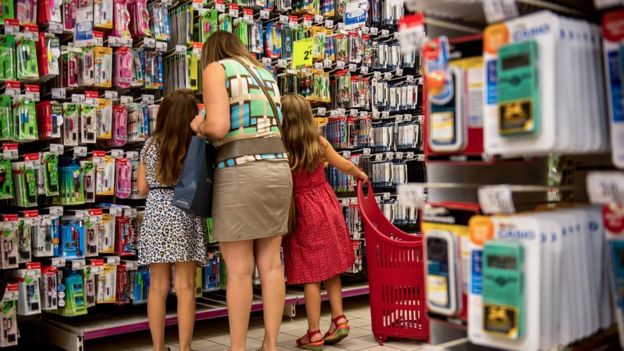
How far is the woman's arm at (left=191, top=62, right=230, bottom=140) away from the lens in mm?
3113

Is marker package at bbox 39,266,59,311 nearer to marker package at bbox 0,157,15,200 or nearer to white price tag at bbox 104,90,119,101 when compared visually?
marker package at bbox 0,157,15,200

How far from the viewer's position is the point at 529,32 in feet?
5.13

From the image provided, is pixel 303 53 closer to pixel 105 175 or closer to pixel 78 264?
pixel 105 175

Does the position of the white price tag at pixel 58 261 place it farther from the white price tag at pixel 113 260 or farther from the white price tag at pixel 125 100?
the white price tag at pixel 125 100

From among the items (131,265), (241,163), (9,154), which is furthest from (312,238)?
(9,154)

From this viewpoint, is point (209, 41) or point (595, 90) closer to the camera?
point (595, 90)

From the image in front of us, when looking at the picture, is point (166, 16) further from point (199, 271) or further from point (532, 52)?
point (532, 52)

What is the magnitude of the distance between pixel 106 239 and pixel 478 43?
9.77 feet

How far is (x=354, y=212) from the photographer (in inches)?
210

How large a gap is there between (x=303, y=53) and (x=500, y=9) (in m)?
3.06

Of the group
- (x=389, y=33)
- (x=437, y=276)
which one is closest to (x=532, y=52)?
(x=437, y=276)

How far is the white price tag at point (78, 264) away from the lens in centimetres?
394

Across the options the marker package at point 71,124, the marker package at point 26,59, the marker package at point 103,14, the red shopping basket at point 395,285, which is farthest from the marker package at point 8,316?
the red shopping basket at point 395,285

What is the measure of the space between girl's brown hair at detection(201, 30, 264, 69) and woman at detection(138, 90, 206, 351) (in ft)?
1.16
